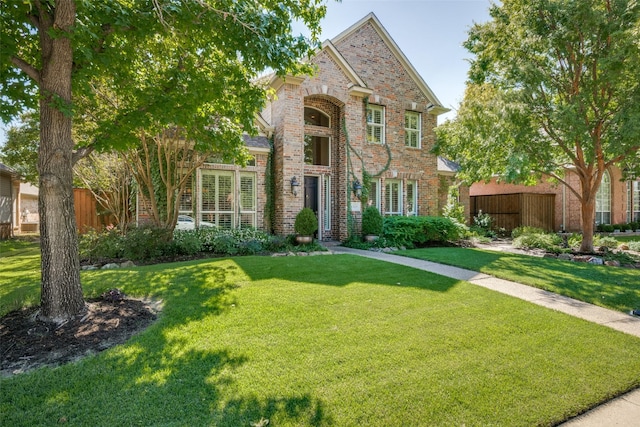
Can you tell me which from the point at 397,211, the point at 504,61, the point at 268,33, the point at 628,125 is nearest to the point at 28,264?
the point at 268,33

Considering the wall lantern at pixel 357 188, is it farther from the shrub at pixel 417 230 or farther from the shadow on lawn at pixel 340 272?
the shadow on lawn at pixel 340 272

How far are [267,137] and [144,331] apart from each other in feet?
30.8

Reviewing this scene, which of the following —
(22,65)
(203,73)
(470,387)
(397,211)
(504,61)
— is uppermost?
(504,61)

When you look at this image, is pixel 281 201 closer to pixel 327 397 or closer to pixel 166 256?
pixel 166 256

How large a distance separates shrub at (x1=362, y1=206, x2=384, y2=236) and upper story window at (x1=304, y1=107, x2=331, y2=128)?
13.7ft

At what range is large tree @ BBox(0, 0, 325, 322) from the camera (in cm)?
380

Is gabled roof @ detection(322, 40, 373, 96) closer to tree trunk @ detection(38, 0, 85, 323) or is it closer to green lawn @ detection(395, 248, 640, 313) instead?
green lawn @ detection(395, 248, 640, 313)

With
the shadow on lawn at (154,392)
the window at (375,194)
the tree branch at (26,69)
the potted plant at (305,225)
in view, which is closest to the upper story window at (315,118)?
the window at (375,194)

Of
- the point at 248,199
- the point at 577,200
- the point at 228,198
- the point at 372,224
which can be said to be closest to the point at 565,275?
the point at 372,224

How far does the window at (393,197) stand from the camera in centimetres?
1403

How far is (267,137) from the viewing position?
39.8ft

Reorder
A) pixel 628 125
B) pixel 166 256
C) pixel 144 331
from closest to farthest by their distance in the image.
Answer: pixel 144 331, pixel 628 125, pixel 166 256

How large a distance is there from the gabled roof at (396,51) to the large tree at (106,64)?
9.31m

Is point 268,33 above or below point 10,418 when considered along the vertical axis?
above
